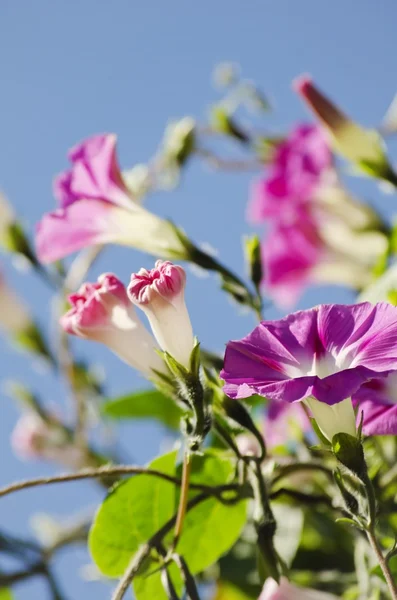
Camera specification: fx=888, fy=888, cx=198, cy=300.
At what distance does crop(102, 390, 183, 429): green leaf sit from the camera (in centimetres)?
104

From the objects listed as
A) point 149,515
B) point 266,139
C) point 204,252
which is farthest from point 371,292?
point 266,139

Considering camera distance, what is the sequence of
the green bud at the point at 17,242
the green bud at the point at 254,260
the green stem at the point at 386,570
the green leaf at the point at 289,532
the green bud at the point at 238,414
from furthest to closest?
the green bud at the point at 17,242, the green leaf at the point at 289,532, the green bud at the point at 254,260, the green bud at the point at 238,414, the green stem at the point at 386,570

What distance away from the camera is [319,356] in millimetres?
488

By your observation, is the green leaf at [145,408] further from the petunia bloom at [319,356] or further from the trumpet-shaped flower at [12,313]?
the petunia bloom at [319,356]

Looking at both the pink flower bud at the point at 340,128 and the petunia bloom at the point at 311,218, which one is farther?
the petunia bloom at the point at 311,218

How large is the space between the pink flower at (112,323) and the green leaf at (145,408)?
398mm

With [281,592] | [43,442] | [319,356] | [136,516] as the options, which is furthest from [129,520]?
[43,442]

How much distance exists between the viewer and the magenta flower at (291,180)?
1.13 meters

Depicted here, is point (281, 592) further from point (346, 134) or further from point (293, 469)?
point (346, 134)

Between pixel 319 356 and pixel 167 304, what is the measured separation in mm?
92

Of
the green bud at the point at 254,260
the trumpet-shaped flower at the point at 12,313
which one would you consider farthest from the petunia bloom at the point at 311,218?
the green bud at the point at 254,260

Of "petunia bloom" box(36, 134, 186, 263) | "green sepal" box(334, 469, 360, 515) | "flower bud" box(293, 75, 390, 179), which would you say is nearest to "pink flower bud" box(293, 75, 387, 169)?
"flower bud" box(293, 75, 390, 179)

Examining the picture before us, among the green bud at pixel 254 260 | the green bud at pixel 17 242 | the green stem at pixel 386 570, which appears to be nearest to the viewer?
the green stem at pixel 386 570

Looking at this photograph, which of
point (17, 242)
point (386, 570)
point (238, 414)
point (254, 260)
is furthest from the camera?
point (17, 242)
